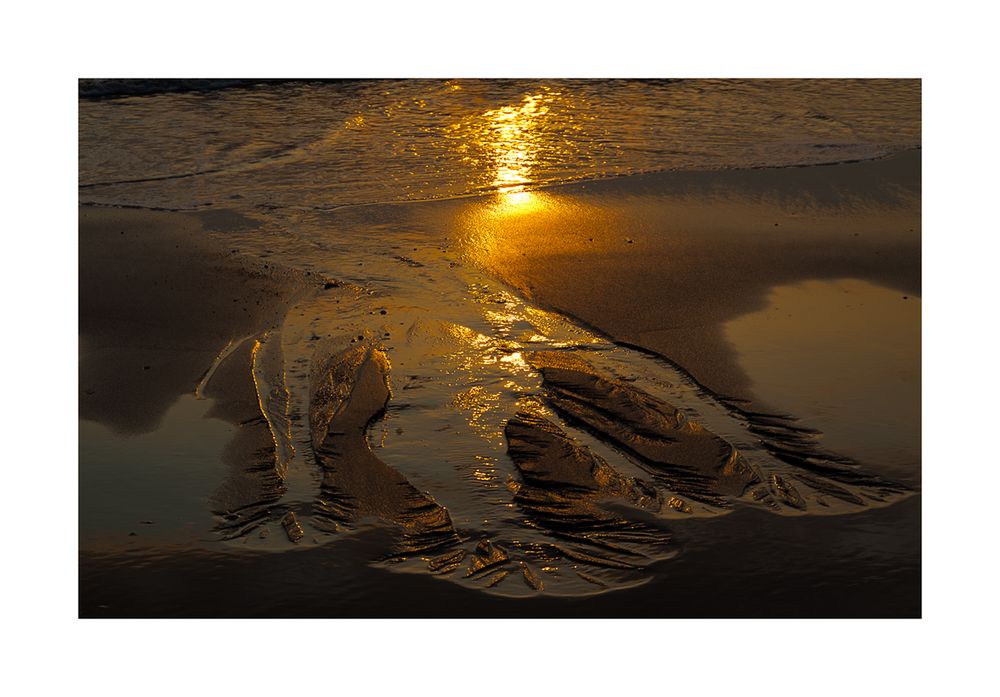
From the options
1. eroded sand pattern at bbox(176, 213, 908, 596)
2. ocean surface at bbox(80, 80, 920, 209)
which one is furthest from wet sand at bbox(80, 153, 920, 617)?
ocean surface at bbox(80, 80, 920, 209)

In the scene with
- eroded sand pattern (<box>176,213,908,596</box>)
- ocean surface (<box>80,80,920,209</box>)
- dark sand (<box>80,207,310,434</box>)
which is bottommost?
eroded sand pattern (<box>176,213,908,596</box>)

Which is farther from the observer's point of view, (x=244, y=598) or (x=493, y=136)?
(x=493, y=136)

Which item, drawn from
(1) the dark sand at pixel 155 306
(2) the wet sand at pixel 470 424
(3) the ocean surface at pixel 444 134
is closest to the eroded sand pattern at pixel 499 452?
(2) the wet sand at pixel 470 424

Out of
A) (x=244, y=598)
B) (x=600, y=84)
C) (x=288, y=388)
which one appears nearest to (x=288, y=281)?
(x=288, y=388)

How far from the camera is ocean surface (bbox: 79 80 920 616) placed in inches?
163

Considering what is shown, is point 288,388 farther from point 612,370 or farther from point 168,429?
point 612,370

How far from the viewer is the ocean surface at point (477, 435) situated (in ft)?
13.6

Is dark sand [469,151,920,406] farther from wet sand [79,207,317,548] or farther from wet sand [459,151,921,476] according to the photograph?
wet sand [79,207,317,548]

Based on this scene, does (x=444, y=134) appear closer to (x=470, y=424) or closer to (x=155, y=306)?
(x=155, y=306)

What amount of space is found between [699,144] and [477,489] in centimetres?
612

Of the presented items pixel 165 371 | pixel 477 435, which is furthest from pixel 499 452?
pixel 165 371

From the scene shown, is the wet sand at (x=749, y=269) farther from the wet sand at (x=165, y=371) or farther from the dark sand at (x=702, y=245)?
the wet sand at (x=165, y=371)

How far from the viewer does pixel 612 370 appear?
580cm

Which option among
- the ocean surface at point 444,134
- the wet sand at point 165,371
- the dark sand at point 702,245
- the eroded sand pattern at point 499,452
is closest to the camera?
the eroded sand pattern at point 499,452
